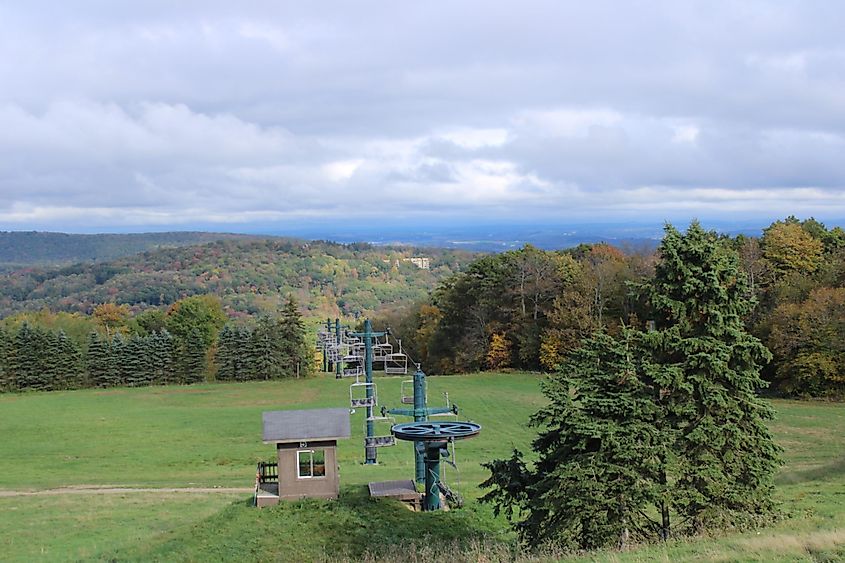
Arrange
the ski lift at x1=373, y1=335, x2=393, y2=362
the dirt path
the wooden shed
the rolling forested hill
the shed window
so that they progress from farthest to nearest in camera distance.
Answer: the rolling forested hill → the ski lift at x1=373, y1=335, x2=393, y2=362 → the dirt path → the shed window → the wooden shed

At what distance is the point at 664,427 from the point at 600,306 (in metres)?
49.8

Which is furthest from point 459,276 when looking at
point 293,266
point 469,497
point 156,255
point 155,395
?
point 156,255

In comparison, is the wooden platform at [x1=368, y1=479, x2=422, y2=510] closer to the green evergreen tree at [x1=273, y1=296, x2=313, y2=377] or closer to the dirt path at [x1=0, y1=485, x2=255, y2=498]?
the dirt path at [x1=0, y1=485, x2=255, y2=498]

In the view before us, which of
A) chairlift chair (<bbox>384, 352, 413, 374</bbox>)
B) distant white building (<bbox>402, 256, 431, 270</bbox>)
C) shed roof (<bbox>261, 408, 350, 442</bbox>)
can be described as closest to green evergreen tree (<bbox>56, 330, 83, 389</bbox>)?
chairlift chair (<bbox>384, 352, 413, 374</bbox>)

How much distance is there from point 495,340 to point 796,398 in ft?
87.6

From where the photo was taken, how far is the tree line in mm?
70312

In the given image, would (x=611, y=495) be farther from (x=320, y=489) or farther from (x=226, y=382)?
(x=226, y=382)

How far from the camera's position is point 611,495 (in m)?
14.4

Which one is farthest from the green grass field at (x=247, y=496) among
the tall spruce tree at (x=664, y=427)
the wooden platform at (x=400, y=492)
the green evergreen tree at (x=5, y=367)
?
the green evergreen tree at (x=5, y=367)

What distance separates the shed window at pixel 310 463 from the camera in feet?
72.7

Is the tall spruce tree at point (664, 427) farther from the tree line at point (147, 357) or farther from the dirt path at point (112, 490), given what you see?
the tree line at point (147, 357)

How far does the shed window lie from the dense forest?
1054 inches

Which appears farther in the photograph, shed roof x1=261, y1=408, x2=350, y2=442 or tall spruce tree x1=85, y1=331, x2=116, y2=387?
tall spruce tree x1=85, y1=331, x2=116, y2=387

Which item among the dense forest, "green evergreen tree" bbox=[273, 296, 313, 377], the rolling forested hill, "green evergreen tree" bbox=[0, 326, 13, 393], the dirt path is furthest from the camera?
the rolling forested hill
